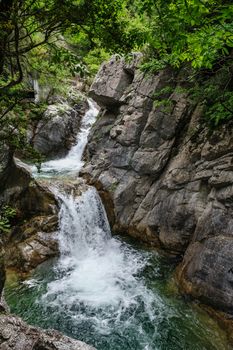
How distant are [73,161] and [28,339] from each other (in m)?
15.2

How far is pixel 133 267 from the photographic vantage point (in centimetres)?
1107

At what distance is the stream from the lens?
7.88m

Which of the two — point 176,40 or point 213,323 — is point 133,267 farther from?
point 176,40

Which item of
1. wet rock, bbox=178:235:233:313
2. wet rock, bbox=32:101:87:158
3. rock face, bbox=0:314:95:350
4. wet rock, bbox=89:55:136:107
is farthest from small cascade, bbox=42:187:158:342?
wet rock, bbox=32:101:87:158

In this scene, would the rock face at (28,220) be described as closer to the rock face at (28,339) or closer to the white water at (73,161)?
the white water at (73,161)

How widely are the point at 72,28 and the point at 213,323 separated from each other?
322 inches

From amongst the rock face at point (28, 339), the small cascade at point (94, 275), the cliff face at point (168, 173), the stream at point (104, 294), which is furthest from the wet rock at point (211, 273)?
the rock face at point (28, 339)

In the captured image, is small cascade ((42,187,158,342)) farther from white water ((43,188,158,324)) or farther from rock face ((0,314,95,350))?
rock face ((0,314,95,350))

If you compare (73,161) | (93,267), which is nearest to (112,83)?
(73,161)

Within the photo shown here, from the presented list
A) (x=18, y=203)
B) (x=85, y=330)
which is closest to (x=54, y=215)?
(x=18, y=203)

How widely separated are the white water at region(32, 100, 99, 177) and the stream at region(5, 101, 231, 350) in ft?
14.3

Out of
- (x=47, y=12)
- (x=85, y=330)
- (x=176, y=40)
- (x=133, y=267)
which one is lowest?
(x=85, y=330)

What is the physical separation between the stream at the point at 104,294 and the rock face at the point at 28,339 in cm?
292

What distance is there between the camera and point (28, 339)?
4973 mm
